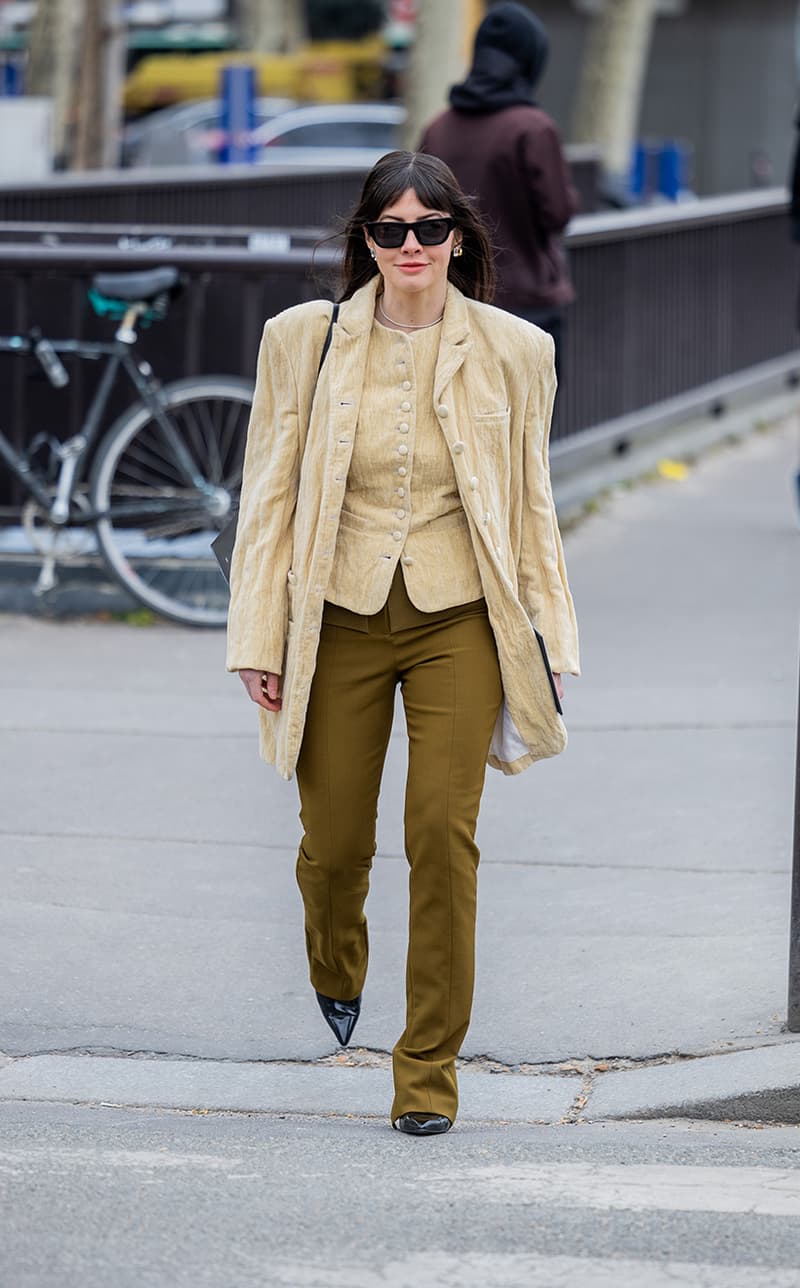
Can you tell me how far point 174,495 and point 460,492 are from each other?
457cm

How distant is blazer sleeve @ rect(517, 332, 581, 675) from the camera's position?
14.2 feet

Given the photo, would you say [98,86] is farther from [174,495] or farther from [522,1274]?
[522,1274]

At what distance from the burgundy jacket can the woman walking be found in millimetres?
4624

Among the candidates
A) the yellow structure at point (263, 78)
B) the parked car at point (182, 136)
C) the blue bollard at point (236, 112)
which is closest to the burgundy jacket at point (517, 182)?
the blue bollard at point (236, 112)

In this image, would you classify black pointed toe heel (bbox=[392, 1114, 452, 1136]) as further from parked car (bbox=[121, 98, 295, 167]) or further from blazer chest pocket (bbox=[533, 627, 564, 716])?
parked car (bbox=[121, 98, 295, 167])

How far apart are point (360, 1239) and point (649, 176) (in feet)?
89.9

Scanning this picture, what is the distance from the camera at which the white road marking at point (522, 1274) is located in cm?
352

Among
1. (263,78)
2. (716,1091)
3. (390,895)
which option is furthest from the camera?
(263,78)

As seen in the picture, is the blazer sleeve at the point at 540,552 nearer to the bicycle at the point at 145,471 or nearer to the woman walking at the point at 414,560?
the woman walking at the point at 414,560

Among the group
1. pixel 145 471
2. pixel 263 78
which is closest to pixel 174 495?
pixel 145 471

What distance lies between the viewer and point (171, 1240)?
368 centimetres

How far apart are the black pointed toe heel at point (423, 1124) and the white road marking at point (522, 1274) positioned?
0.65 meters

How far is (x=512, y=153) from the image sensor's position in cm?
887

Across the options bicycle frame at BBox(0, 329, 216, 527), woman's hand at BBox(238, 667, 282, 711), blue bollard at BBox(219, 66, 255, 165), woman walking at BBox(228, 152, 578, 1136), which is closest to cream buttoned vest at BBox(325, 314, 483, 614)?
woman walking at BBox(228, 152, 578, 1136)
